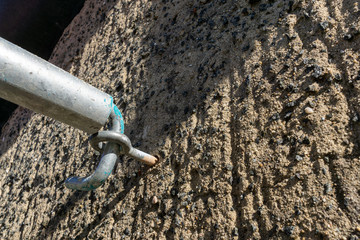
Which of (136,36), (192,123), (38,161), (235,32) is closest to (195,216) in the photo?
(192,123)

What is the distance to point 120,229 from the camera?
1.01 meters

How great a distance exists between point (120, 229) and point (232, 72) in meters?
0.57

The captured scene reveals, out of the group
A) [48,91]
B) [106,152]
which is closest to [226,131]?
[106,152]

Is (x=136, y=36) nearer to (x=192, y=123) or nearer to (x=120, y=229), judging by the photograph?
(x=192, y=123)

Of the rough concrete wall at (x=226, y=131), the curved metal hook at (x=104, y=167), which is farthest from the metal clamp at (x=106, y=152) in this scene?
the rough concrete wall at (x=226, y=131)

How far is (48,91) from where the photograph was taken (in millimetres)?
602

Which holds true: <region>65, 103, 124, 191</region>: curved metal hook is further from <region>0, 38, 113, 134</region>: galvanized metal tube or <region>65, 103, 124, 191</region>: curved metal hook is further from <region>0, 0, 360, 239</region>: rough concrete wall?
<region>0, 0, 360, 239</region>: rough concrete wall

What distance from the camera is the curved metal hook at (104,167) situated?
717mm

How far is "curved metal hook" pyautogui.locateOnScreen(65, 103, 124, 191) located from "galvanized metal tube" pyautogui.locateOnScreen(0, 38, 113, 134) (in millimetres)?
61

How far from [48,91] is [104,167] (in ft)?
0.67

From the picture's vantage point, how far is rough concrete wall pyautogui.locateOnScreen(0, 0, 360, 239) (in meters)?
0.70

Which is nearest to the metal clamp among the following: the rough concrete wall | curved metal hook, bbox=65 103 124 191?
curved metal hook, bbox=65 103 124 191

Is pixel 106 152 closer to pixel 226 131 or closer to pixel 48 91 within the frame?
pixel 48 91

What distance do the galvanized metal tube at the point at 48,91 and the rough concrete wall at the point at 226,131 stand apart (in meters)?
0.34
